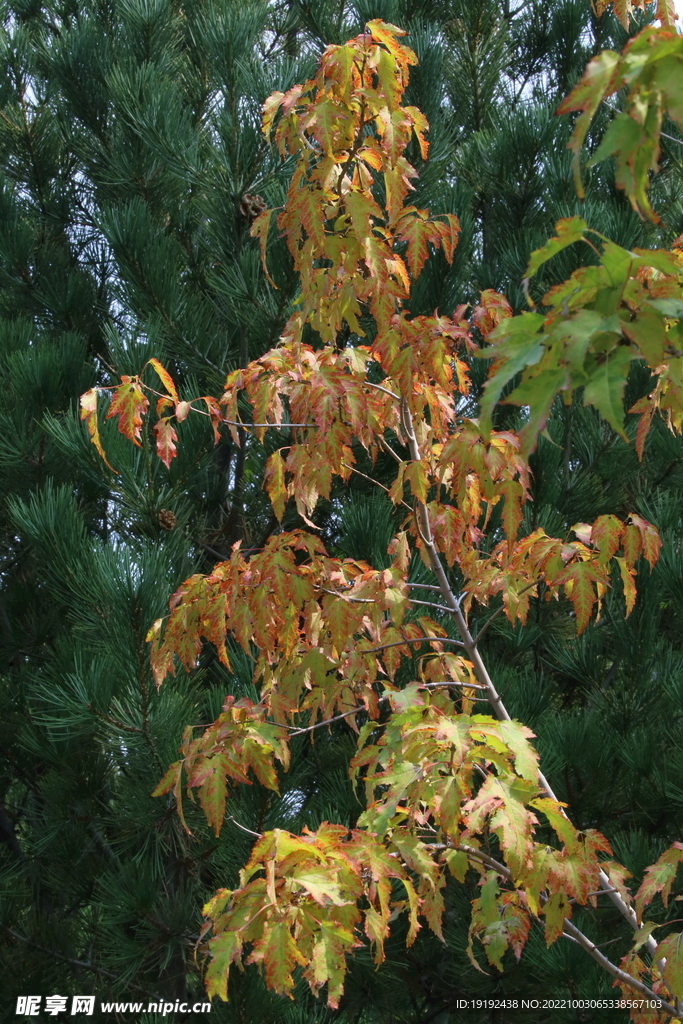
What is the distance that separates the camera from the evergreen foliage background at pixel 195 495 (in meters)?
2.30

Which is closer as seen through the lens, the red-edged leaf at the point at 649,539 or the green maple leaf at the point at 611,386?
the green maple leaf at the point at 611,386

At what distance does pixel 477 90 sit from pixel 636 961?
289cm

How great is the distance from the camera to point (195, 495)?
303cm

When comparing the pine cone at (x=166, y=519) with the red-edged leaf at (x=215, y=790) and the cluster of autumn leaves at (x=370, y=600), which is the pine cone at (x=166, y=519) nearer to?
the cluster of autumn leaves at (x=370, y=600)

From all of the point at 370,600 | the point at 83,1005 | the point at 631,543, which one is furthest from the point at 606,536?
the point at 83,1005

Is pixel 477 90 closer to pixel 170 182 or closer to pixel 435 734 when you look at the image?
pixel 170 182

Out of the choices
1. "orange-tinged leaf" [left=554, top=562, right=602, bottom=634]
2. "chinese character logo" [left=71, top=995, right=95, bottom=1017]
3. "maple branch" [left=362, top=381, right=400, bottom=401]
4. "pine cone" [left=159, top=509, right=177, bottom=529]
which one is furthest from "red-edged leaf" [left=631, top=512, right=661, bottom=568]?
"chinese character logo" [left=71, top=995, right=95, bottom=1017]

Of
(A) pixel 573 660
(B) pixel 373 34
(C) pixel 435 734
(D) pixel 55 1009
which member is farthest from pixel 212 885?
(B) pixel 373 34

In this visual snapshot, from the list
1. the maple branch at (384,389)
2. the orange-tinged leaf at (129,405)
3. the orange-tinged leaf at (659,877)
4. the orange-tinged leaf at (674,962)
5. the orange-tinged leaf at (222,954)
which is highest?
the orange-tinged leaf at (129,405)

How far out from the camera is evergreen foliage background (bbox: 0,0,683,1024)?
2299mm

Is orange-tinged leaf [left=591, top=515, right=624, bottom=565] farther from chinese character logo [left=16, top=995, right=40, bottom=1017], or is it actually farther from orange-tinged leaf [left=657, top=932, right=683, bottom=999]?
chinese character logo [left=16, top=995, right=40, bottom=1017]

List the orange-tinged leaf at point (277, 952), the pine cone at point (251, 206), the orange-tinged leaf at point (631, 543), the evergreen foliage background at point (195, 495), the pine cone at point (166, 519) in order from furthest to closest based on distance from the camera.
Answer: the pine cone at point (251, 206) → the pine cone at point (166, 519) → the evergreen foliage background at point (195, 495) → the orange-tinged leaf at point (631, 543) → the orange-tinged leaf at point (277, 952)

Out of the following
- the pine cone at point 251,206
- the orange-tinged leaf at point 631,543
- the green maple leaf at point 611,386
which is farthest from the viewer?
the pine cone at point 251,206

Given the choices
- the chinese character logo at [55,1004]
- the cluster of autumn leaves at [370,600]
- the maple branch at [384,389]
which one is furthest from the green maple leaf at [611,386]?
the chinese character logo at [55,1004]
